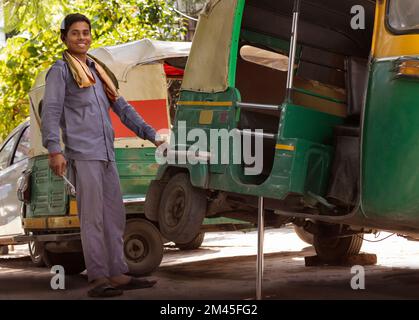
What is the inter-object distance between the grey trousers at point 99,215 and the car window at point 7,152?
5.17m

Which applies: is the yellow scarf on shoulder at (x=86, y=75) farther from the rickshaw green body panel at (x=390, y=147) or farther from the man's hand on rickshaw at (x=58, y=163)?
the rickshaw green body panel at (x=390, y=147)

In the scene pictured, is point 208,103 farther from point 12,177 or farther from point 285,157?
point 12,177

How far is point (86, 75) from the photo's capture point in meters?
7.17

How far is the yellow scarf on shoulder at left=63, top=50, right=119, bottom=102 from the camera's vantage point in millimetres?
7125

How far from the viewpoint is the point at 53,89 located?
23.2 ft

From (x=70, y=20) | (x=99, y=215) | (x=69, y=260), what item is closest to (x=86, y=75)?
(x=70, y=20)

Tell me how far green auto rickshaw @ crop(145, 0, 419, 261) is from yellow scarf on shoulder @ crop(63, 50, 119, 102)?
0.63m

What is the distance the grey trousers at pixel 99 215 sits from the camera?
709 cm

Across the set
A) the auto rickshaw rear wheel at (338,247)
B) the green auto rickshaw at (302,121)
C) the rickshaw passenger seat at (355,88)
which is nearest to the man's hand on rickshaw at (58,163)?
the green auto rickshaw at (302,121)

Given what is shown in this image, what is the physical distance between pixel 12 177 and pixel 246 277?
14.0 feet

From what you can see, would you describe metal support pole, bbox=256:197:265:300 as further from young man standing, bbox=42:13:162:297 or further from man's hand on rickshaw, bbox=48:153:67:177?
man's hand on rickshaw, bbox=48:153:67:177

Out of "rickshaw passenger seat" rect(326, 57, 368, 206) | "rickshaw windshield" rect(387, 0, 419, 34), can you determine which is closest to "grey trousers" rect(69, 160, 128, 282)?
"rickshaw passenger seat" rect(326, 57, 368, 206)
